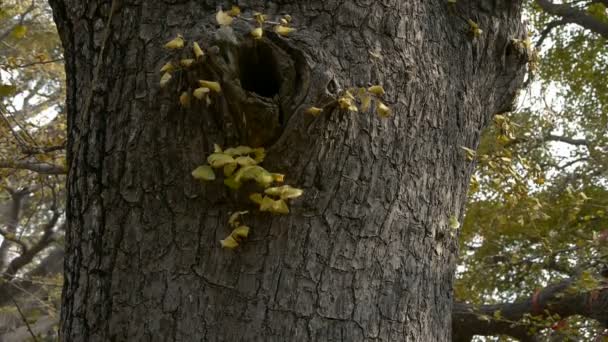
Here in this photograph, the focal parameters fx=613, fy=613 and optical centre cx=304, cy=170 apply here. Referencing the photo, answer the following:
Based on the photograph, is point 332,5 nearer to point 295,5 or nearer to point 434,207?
point 295,5

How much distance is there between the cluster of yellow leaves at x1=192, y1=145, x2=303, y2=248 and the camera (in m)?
1.40

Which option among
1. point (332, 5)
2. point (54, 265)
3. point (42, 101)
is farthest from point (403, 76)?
point (54, 265)

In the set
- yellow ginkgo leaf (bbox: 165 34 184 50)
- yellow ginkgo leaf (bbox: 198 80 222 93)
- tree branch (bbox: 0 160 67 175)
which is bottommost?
yellow ginkgo leaf (bbox: 198 80 222 93)

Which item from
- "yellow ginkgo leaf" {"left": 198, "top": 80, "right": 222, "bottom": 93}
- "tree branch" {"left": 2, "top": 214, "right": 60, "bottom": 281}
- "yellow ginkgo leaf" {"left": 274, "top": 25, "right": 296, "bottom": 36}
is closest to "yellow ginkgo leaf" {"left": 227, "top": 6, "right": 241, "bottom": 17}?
"yellow ginkgo leaf" {"left": 274, "top": 25, "right": 296, "bottom": 36}

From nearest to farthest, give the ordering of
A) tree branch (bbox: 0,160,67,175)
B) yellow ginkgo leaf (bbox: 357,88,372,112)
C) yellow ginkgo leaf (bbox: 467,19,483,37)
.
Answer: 1. yellow ginkgo leaf (bbox: 357,88,372,112)
2. yellow ginkgo leaf (bbox: 467,19,483,37)
3. tree branch (bbox: 0,160,67,175)

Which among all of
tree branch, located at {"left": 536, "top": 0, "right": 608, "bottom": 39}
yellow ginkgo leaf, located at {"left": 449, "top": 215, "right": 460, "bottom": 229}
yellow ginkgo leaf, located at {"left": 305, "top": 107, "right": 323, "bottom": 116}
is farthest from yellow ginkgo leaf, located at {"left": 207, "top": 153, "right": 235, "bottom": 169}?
tree branch, located at {"left": 536, "top": 0, "right": 608, "bottom": 39}

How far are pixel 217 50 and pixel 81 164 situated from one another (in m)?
0.52

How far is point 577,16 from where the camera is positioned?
7004mm

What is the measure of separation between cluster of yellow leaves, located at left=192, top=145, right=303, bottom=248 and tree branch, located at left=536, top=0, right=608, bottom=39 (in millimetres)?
6479

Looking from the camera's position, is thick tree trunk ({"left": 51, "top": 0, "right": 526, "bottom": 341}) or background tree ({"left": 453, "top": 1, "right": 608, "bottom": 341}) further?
background tree ({"left": 453, "top": 1, "right": 608, "bottom": 341})

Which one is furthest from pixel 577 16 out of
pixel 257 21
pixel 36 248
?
pixel 36 248

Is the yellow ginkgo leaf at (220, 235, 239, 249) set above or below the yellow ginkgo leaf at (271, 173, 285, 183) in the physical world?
below

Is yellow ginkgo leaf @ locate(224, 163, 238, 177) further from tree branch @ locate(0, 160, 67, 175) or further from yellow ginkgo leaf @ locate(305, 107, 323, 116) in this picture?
tree branch @ locate(0, 160, 67, 175)

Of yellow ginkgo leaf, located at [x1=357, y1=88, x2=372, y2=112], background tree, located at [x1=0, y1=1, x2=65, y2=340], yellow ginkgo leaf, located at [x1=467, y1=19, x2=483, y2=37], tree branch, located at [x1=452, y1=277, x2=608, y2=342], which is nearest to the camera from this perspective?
yellow ginkgo leaf, located at [x1=357, y1=88, x2=372, y2=112]
